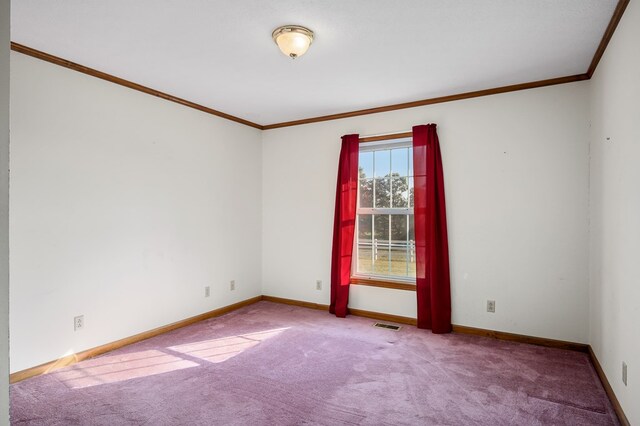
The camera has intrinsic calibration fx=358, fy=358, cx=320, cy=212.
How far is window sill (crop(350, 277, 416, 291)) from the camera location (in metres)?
4.10

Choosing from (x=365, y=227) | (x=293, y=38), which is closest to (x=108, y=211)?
(x=293, y=38)

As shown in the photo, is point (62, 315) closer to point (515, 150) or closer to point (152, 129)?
point (152, 129)

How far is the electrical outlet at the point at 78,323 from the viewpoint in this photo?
3012mm

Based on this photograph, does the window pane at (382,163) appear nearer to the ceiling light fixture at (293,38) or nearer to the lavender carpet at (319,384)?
the lavender carpet at (319,384)

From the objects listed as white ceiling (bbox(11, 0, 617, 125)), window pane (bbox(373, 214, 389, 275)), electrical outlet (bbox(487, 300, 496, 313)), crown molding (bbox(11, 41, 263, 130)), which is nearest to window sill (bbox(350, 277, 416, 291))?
window pane (bbox(373, 214, 389, 275))

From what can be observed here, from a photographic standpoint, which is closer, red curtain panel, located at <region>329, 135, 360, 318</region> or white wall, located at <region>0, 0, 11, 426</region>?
white wall, located at <region>0, 0, 11, 426</region>

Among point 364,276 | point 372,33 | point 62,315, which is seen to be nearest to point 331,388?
point 364,276

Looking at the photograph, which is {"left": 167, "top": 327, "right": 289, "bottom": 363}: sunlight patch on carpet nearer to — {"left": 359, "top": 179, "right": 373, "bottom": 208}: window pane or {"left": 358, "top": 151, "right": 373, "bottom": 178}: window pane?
{"left": 359, "top": 179, "right": 373, "bottom": 208}: window pane

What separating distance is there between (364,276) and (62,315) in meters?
3.07

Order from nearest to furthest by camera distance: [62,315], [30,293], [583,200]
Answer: [30,293] → [62,315] → [583,200]

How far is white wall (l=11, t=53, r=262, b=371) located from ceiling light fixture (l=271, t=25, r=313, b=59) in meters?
1.83

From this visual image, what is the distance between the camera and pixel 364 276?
14.6ft

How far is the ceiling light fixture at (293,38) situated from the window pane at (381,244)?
2413 millimetres

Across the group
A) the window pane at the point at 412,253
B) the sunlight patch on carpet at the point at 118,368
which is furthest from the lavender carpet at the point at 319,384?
the window pane at the point at 412,253
